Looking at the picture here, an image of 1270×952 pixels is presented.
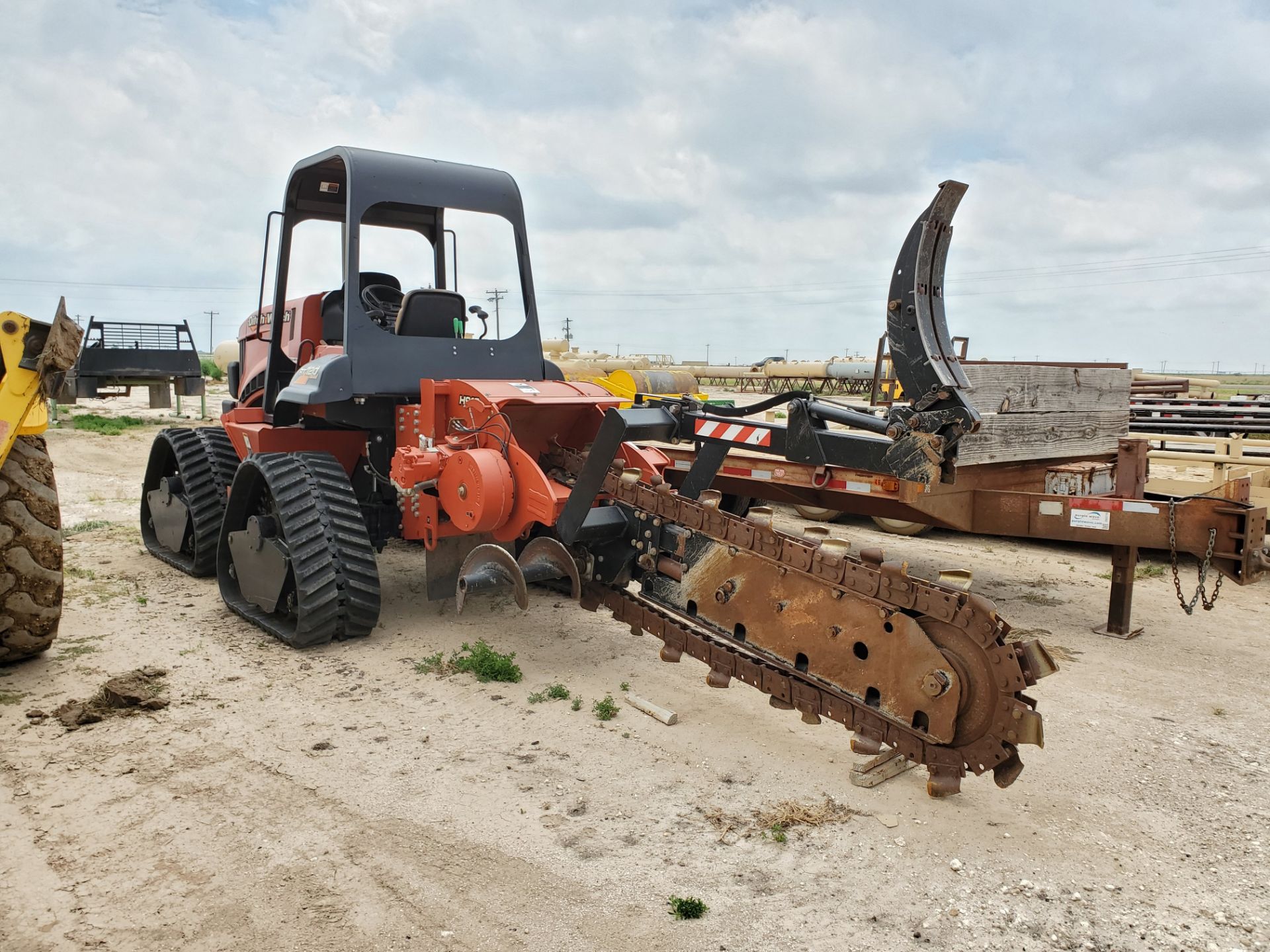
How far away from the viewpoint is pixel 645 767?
13.0 ft

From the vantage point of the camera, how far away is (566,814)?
355cm

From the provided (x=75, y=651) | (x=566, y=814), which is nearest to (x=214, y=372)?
(x=75, y=651)

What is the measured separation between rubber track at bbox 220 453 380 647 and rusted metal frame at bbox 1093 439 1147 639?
4.73m

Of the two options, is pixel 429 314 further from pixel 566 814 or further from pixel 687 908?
pixel 687 908

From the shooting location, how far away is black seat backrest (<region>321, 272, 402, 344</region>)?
6.38 meters

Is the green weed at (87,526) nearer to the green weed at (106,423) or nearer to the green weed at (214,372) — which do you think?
the green weed at (106,423)

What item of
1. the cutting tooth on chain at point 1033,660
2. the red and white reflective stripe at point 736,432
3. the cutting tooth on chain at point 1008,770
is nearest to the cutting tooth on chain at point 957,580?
the cutting tooth on chain at point 1033,660

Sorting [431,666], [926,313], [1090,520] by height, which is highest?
[926,313]

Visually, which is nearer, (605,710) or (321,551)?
(605,710)

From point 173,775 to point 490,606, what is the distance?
2.72 m

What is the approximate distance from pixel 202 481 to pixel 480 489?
3512 millimetres

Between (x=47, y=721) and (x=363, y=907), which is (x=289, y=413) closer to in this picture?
(x=47, y=721)

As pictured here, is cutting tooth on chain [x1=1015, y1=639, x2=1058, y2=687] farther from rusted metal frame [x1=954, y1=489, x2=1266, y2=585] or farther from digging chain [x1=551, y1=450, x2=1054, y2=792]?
rusted metal frame [x1=954, y1=489, x2=1266, y2=585]

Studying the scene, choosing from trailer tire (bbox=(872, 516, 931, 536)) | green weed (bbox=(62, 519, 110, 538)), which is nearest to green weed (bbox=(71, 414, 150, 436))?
green weed (bbox=(62, 519, 110, 538))
